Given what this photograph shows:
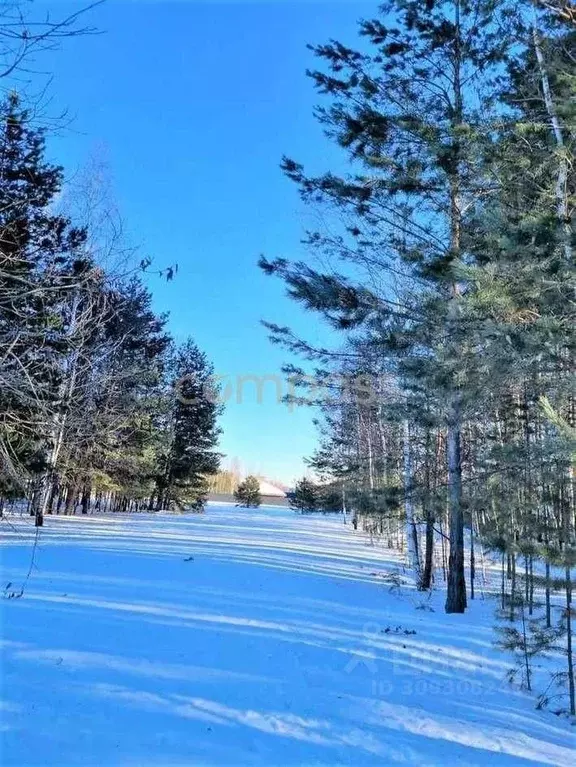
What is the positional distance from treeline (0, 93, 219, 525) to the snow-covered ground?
1353 millimetres

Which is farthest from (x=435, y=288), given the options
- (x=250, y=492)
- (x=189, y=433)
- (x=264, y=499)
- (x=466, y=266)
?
(x=264, y=499)

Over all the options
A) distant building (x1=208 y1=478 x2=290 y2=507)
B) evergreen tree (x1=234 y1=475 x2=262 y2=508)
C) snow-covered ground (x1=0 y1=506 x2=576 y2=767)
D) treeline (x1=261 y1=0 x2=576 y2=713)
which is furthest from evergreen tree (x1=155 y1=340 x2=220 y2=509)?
distant building (x1=208 y1=478 x2=290 y2=507)

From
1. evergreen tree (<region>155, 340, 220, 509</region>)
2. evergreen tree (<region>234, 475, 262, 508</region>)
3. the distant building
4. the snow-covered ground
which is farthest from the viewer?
the distant building

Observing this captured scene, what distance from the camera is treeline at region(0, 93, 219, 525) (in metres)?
3.50

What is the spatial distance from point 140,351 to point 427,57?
13546 millimetres

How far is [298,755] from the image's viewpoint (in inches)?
111

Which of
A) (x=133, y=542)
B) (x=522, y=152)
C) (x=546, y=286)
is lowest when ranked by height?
(x=133, y=542)

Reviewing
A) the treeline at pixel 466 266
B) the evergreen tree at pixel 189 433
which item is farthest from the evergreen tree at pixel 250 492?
the treeline at pixel 466 266

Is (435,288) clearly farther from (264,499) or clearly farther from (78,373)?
(264,499)

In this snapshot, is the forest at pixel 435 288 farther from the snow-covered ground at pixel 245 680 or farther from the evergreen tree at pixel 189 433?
the evergreen tree at pixel 189 433

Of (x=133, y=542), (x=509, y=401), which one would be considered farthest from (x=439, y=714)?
(x=133, y=542)

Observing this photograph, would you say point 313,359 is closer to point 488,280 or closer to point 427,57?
point 488,280

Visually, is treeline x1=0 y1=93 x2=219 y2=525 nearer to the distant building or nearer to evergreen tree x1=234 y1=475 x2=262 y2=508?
evergreen tree x1=234 y1=475 x2=262 y2=508

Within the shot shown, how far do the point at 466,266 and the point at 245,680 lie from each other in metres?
3.76
